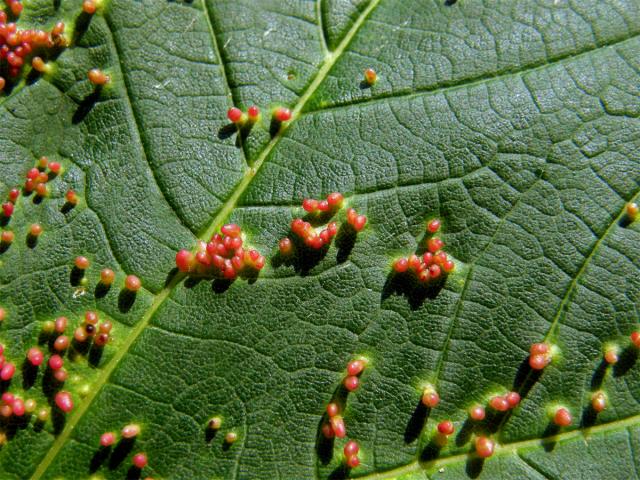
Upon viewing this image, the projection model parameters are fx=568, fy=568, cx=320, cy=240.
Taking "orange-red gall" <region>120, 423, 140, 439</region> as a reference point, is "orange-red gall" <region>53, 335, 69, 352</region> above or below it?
above

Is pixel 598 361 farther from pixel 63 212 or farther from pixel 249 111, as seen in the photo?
pixel 63 212

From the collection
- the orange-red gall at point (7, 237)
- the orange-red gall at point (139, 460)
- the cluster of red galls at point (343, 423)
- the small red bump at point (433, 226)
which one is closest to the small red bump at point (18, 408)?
the orange-red gall at point (139, 460)

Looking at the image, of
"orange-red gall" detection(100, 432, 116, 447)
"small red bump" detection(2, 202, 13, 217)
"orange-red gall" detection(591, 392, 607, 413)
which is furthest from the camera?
"small red bump" detection(2, 202, 13, 217)

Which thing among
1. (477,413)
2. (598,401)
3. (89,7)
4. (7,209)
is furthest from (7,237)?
(598,401)

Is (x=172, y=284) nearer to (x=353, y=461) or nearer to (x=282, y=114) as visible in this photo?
(x=282, y=114)

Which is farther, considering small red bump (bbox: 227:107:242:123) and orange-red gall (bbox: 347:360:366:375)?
small red bump (bbox: 227:107:242:123)

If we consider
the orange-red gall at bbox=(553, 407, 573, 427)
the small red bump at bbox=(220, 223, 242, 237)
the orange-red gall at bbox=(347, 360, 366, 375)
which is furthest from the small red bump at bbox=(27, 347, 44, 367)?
the orange-red gall at bbox=(553, 407, 573, 427)

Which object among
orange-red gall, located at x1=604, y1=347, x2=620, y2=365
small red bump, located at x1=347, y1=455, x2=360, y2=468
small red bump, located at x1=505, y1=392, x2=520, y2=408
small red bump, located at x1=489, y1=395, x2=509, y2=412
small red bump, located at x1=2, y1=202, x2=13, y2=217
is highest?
orange-red gall, located at x1=604, y1=347, x2=620, y2=365

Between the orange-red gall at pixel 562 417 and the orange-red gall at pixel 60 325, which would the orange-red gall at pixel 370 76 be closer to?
the orange-red gall at pixel 562 417

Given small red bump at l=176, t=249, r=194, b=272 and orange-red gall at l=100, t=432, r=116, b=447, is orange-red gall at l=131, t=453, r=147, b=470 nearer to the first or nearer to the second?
orange-red gall at l=100, t=432, r=116, b=447
